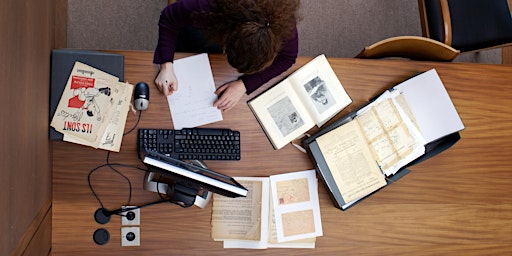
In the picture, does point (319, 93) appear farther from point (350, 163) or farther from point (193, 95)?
point (193, 95)

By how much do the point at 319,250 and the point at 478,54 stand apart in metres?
1.58

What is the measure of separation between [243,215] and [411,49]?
0.87 metres

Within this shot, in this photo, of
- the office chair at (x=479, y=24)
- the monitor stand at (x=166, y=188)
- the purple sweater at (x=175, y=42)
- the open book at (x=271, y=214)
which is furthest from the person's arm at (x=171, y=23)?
the office chair at (x=479, y=24)

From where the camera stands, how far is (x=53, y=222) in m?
1.43

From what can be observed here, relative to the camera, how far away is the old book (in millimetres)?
1570

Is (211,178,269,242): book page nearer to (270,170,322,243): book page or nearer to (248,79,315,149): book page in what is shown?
(270,170,322,243): book page

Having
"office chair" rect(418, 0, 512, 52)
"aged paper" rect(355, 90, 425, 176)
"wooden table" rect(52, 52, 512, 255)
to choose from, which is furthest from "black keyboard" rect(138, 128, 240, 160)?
"office chair" rect(418, 0, 512, 52)

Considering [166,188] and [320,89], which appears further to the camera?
[320,89]

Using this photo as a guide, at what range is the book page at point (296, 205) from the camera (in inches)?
61.3

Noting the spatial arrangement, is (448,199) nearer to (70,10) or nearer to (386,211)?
(386,211)

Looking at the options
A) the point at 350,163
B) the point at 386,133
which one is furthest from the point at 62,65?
the point at 386,133

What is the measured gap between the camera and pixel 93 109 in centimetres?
143

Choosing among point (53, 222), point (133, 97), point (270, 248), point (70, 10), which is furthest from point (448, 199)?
point (70, 10)

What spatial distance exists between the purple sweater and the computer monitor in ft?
1.15
